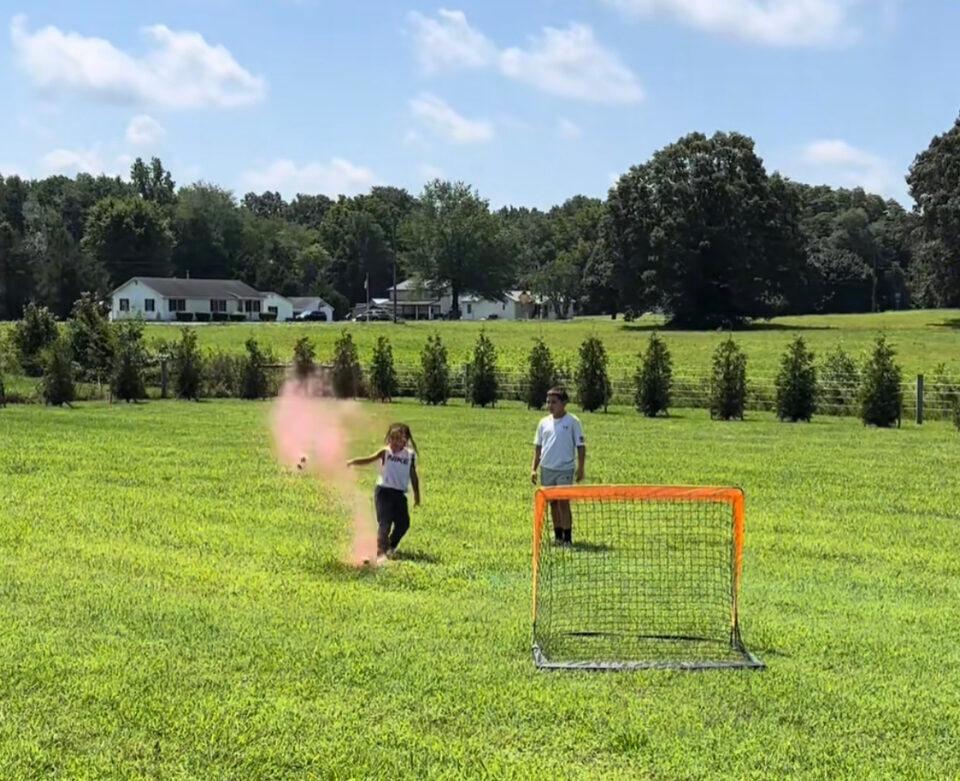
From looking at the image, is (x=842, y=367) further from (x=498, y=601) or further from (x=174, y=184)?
(x=174, y=184)

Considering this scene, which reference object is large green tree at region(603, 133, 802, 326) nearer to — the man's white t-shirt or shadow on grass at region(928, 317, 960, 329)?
shadow on grass at region(928, 317, 960, 329)

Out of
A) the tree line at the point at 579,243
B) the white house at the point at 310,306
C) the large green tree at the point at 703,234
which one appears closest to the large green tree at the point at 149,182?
the tree line at the point at 579,243

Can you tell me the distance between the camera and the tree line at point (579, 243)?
77.3 metres

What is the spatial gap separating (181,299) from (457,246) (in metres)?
28.9

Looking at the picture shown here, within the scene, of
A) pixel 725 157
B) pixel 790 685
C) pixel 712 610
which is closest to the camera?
pixel 790 685

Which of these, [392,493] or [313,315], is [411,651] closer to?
[392,493]

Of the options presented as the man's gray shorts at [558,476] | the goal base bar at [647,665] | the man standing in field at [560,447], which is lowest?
the goal base bar at [647,665]

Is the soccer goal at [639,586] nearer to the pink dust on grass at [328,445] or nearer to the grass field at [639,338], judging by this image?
the pink dust on grass at [328,445]

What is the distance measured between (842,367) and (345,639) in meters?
30.8

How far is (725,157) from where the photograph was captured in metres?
80.0

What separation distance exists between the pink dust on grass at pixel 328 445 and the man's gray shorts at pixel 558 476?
2155 mm

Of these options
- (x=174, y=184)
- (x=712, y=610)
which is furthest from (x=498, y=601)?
(x=174, y=184)

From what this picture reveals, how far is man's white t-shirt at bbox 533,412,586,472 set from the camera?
41.4 ft

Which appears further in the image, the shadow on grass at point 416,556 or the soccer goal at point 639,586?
the shadow on grass at point 416,556
